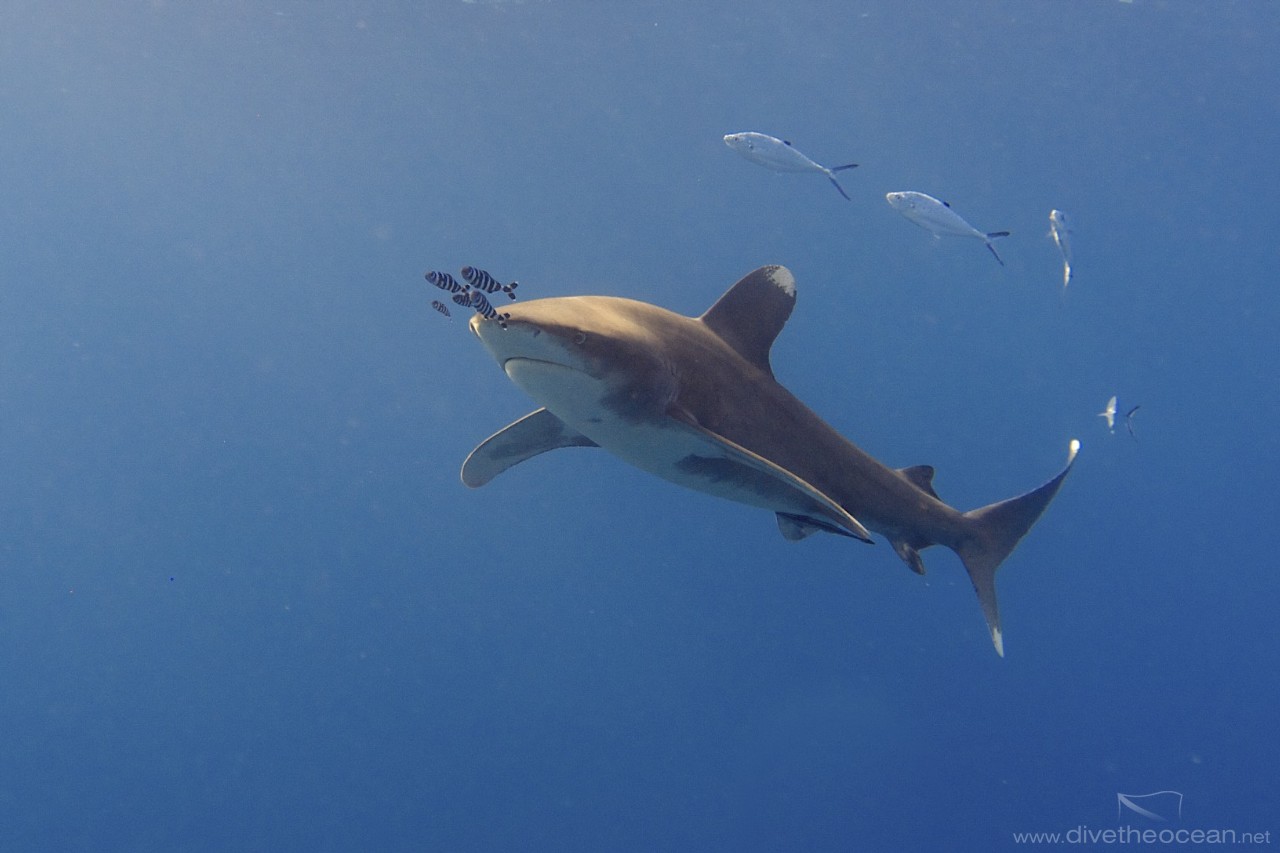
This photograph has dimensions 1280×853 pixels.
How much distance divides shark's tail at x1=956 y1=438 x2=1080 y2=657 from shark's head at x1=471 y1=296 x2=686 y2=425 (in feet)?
11.7

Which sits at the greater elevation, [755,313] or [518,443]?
[755,313]

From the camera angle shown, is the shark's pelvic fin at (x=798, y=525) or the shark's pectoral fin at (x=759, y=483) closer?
the shark's pectoral fin at (x=759, y=483)

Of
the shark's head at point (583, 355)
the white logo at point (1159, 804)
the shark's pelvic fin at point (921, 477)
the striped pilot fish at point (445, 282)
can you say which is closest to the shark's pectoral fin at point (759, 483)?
the shark's head at point (583, 355)

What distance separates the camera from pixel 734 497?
224 inches

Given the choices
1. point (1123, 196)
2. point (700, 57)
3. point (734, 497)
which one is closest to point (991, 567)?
point (734, 497)

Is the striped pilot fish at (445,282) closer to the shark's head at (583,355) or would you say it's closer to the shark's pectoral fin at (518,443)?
the shark's head at (583,355)

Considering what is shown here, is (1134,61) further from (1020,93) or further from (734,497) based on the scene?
(734,497)

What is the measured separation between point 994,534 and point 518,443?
4.24 metres

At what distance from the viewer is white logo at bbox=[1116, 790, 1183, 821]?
23516mm

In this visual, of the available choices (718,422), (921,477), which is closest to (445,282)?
(718,422)

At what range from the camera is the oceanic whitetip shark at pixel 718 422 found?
378 cm

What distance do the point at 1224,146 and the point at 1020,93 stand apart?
12.2 meters

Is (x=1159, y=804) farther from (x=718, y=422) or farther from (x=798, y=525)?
(x=718, y=422)

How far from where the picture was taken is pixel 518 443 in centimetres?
605
